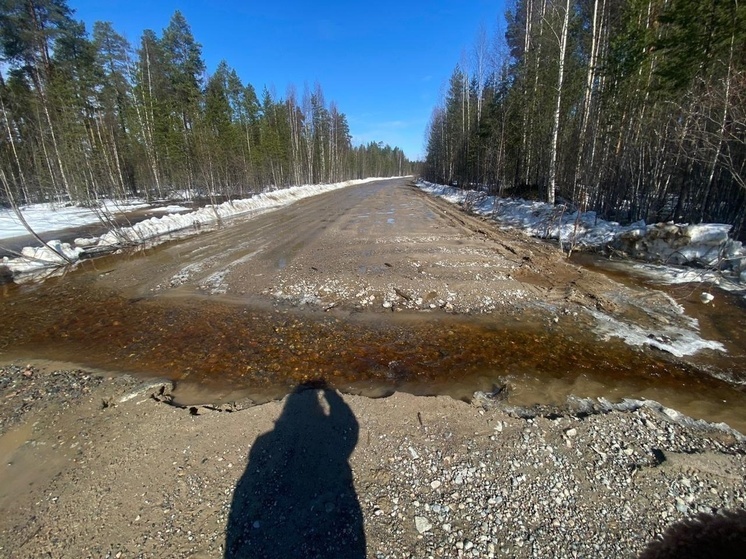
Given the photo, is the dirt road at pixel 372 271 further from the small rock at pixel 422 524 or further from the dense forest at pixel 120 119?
the dense forest at pixel 120 119

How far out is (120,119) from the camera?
2973cm

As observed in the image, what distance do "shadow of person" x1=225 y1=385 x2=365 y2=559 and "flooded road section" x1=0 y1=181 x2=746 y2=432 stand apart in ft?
2.68

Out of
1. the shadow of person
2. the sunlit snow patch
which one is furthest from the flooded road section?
the shadow of person

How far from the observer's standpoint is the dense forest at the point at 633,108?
354 inches

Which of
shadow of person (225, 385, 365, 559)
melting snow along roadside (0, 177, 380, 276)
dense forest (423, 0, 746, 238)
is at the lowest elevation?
shadow of person (225, 385, 365, 559)

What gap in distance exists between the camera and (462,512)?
7.80 feet

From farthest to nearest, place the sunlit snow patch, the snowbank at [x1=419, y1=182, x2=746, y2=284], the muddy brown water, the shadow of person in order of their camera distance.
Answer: the snowbank at [x1=419, y1=182, x2=746, y2=284], the sunlit snow patch, the muddy brown water, the shadow of person

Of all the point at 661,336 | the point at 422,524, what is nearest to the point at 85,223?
the point at 422,524

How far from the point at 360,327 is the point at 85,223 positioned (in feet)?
67.6

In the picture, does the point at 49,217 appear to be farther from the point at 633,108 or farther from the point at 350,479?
the point at 633,108

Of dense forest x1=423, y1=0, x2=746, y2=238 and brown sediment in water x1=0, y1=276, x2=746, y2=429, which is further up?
dense forest x1=423, y1=0, x2=746, y2=238

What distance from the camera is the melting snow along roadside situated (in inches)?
385

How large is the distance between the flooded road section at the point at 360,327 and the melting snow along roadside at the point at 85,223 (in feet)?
4.17

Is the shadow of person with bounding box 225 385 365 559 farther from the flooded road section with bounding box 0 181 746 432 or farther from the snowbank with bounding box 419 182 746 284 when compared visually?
the snowbank with bounding box 419 182 746 284
